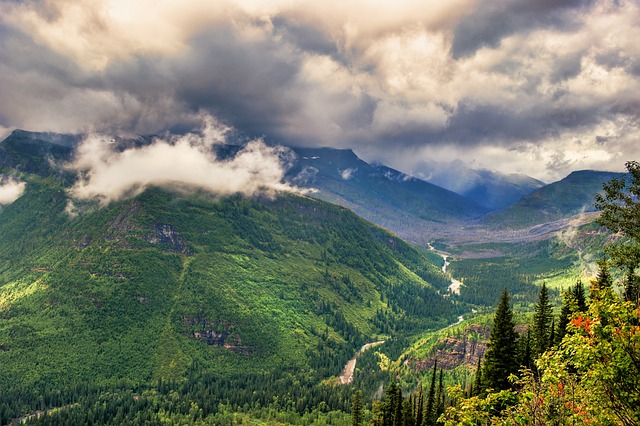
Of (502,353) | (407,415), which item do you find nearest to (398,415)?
(407,415)

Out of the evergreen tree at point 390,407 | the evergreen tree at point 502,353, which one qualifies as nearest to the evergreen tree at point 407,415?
the evergreen tree at point 390,407

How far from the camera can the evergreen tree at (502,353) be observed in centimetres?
7544

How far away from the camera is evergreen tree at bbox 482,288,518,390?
247 feet

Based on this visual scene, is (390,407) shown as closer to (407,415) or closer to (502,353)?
(407,415)

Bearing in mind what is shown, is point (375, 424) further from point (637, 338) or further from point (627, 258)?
point (637, 338)

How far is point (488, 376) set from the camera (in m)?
78.1

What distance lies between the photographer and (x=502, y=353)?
3014 inches

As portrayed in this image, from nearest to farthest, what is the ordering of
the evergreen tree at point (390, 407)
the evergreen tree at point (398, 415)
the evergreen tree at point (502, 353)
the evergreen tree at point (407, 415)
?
the evergreen tree at point (502, 353)
the evergreen tree at point (398, 415)
the evergreen tree at point (407, 415)
the evergreen tree at point (390, 407)

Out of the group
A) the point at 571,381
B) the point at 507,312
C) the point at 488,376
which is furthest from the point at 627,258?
the point at 571,381

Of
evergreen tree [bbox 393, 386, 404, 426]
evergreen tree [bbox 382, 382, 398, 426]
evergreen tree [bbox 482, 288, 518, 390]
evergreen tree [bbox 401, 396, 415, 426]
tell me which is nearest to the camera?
evergreen tree [bbox 482, 288, 518, 390]

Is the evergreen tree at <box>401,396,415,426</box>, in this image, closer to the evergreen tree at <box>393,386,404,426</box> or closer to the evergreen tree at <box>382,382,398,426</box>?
the evergreen tree at <box>393,386,404,426</box>

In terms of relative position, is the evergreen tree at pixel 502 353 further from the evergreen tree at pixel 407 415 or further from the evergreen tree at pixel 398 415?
the evergreen tree at pixel 407 415

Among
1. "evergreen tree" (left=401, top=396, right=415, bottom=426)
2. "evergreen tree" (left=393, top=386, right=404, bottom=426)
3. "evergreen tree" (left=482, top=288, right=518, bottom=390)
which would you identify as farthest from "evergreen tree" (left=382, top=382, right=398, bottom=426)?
"evergreen tree" (left=482, top=288, right=518, bottom=390)

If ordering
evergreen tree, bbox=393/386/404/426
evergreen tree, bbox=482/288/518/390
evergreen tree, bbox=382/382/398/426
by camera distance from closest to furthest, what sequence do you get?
evergreen tree, bbox=482/288/518/390, evergreen tree, bbox=393/386/404/426, evergreen tree, bbox=382/382/398/426
